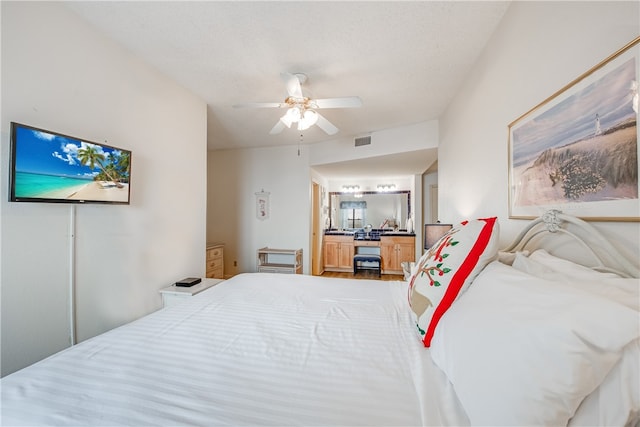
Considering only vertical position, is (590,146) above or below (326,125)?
below

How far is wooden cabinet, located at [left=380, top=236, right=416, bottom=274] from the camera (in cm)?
503

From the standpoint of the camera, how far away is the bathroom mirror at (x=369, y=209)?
5.72 meters

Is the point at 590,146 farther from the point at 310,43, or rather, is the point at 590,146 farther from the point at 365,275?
the point at 365,275

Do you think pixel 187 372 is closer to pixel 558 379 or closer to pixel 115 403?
pixel 115 403

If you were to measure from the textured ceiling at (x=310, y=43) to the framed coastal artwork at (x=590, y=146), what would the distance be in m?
0.93

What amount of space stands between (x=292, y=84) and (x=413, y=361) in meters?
1.92

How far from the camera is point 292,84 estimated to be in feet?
6.07

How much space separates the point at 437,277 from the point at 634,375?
58 cm

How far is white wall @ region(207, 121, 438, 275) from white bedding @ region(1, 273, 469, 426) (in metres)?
3.12

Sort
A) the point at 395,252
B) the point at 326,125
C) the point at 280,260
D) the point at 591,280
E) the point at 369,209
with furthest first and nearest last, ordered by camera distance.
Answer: the point at 369,209, the point at 395,252, the point at 280,260, the point at 326,125, the point at 591,280

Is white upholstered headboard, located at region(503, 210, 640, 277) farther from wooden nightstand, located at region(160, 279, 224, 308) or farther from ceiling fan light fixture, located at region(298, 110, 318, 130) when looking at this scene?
wooden nightstand, located at region(160, 279, 224, 308)

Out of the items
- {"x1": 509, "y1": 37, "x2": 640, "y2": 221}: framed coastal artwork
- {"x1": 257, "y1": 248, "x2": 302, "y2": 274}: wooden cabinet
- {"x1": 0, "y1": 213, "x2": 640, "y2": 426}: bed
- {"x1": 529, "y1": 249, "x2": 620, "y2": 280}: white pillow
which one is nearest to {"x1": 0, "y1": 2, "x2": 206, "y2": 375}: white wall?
{"x1": 0, "y1": 213, "x2": 640, "y2": 426}: bed

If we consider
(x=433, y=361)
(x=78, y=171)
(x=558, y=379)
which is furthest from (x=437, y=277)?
(x=78, y=171)

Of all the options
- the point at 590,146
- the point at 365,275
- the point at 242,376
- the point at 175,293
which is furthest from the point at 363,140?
the point at 242,376
